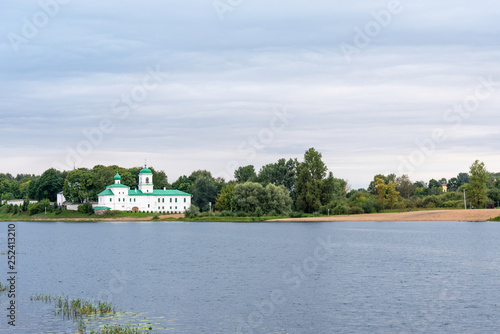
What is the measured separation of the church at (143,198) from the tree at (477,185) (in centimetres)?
7834

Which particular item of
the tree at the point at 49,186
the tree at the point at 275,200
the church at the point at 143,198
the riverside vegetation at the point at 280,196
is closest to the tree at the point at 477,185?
the riverside vegetation at the point at 280,196

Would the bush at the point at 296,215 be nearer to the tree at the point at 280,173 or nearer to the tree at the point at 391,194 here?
the tree at the point at 391,194

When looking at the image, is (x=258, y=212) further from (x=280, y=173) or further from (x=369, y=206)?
(x=280, y=173)

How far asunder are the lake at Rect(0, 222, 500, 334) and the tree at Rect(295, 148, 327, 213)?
63522mm

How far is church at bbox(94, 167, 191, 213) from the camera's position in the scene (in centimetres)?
16250

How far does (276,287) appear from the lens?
3750 centimetres

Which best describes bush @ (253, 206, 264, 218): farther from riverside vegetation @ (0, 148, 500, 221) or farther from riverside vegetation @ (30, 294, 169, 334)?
riverside vegetation @ (30, 294, 169, 334)

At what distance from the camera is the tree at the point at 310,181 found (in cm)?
12975

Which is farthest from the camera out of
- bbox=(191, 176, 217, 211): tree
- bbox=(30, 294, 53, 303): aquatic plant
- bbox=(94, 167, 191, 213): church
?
bbox=(191, 176, 217, 211): tree

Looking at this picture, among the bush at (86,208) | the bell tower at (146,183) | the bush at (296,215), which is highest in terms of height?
the bell tower at (146,183)

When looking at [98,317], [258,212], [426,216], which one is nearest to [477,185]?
[426,216]

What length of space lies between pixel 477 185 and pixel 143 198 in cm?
9019

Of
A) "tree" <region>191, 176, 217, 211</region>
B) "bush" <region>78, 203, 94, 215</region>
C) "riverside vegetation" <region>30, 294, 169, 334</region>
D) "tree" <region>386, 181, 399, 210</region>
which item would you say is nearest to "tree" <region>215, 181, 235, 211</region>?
"tree" <region>191, 176, 217, 211</region>

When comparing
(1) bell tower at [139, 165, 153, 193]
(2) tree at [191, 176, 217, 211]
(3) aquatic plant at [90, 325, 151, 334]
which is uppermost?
(1) bell tower at [139, 165, 153, 193]
